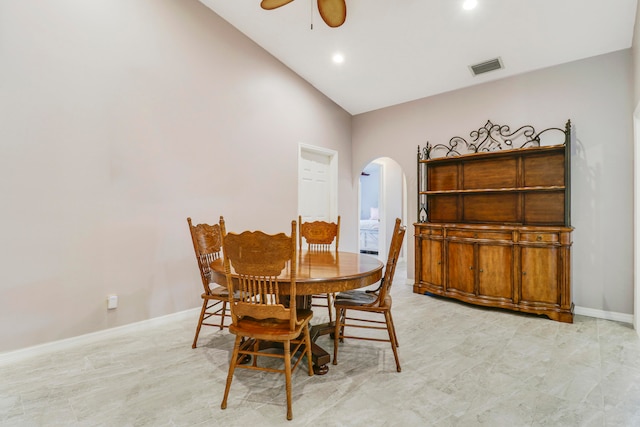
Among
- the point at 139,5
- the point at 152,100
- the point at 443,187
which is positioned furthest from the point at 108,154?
the point at 443,187

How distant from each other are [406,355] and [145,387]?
1.81 m

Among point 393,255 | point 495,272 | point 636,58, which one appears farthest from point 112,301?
point 636,58

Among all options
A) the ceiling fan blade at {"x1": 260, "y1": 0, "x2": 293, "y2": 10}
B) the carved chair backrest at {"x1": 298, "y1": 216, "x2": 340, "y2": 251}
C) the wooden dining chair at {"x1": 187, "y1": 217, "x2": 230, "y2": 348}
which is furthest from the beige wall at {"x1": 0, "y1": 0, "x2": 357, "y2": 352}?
the ceiling fan blade at {"x1": 260, "y1": 0, "x2": 293, "y2": 10}

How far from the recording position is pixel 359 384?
196 centimetres

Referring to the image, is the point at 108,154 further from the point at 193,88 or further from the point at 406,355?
the point at 406,355

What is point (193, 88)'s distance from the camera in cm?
330

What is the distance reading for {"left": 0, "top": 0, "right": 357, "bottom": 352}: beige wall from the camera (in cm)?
231

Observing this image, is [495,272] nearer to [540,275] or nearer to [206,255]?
[540,275]

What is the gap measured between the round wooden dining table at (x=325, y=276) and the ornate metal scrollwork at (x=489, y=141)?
2.51 meters

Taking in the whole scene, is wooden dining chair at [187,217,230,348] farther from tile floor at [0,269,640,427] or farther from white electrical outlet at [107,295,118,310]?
white electrical outlet at [107,295,118,310]

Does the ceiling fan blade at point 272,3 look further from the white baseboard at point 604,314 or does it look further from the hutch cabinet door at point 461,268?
the white baseboard at point 604,314

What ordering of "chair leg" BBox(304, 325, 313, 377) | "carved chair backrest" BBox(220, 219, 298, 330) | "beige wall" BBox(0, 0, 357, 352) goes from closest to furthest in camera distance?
"carved chair backrest" BBox(220, 219, 298, 330) < "chair leg" BBox(304, 325, 313, 377) < "beige wall" BBox(0, 0, 357, 352)

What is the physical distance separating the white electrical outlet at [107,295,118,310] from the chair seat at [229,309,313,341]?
162cm

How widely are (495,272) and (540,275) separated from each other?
16.1 inches
